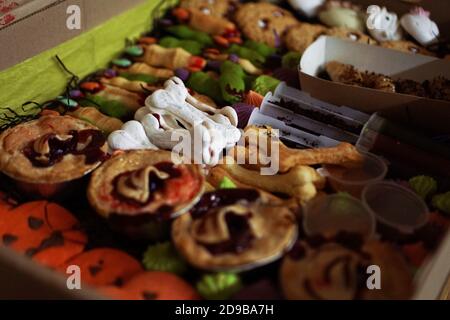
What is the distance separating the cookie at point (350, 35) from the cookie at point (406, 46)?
0.05 metres

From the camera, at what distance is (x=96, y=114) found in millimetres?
1371

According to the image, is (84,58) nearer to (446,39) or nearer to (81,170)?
(81,170)

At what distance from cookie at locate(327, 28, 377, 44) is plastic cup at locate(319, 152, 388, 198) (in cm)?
59

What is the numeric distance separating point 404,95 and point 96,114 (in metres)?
0.74

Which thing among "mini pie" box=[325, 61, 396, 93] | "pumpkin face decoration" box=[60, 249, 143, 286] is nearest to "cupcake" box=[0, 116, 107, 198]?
"pumpkin face decoration" box=[60, 249, 143, 286]

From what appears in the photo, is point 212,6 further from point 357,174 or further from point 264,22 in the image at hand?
point 357,174

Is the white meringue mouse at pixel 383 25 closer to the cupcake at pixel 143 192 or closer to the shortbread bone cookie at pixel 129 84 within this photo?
the shortbread bone cookie at pixel 129 84

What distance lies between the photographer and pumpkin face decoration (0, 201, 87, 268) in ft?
3.49

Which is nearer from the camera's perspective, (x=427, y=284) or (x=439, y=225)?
(x=427, y=284)

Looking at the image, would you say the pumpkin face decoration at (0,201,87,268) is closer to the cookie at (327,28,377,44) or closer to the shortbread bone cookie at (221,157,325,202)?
the shortbread bone cookie at (221,157,325,202)

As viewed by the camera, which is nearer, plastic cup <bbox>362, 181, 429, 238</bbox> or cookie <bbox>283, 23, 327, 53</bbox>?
plastic cup <bbox>362, 181, 429, 238</bbox>

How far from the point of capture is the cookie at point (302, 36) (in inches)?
66.8
